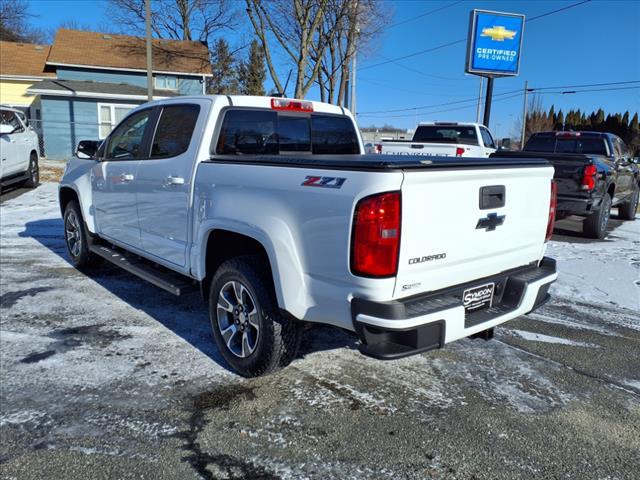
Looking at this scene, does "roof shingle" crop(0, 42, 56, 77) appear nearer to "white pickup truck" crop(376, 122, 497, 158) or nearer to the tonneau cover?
"white pickup truck" crop(376, 122, 497, 158)

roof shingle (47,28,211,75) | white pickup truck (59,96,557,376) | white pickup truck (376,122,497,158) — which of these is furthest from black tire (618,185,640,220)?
roof shingle (47,28,211,75)

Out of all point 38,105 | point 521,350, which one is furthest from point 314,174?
point 38,105

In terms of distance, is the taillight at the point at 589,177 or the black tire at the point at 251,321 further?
the taillight at the point at 589,177

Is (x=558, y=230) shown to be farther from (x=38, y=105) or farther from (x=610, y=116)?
(x=610, y=116)

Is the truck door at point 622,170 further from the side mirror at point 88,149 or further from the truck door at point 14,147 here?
the truck door at point 14,147

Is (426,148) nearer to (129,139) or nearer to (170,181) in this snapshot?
(129,139)

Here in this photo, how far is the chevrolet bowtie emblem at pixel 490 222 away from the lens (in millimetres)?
3070

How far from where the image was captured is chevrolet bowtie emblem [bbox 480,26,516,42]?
796 inches

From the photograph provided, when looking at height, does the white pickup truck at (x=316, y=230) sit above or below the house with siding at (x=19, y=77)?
below

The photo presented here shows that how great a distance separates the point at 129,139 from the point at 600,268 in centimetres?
610

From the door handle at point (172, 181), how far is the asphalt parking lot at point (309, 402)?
128 centimetres

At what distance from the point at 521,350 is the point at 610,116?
6508cm

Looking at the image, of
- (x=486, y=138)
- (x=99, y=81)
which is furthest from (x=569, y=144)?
(x=99, y=81)

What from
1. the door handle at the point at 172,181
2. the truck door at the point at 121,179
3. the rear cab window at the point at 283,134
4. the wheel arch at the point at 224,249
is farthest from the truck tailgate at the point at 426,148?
the wheel arch at the point at 224,249
